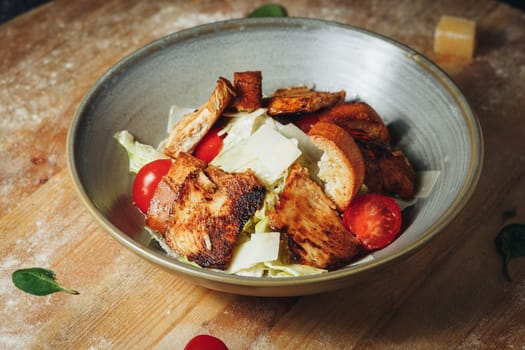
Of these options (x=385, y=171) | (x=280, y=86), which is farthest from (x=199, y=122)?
(x=385, y=171)

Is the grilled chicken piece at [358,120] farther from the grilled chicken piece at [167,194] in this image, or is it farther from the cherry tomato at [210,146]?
the grilled chicken piece at [167,194]

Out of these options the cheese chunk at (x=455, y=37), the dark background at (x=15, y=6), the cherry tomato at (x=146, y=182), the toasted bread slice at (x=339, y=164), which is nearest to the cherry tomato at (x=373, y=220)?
the toasted bread slice at (x=339, y=164)

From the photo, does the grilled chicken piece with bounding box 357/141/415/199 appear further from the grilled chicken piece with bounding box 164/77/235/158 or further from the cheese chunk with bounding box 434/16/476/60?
the cheese chunk with bounding box 434/16/476/60

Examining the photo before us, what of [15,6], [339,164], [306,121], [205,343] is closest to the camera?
[205,343]

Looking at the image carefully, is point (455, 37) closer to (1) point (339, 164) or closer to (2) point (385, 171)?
(2) point (385, 171)

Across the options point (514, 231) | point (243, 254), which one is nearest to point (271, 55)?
point (243, 254)

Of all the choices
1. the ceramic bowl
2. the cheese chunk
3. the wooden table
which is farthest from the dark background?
the ceramic bowl
